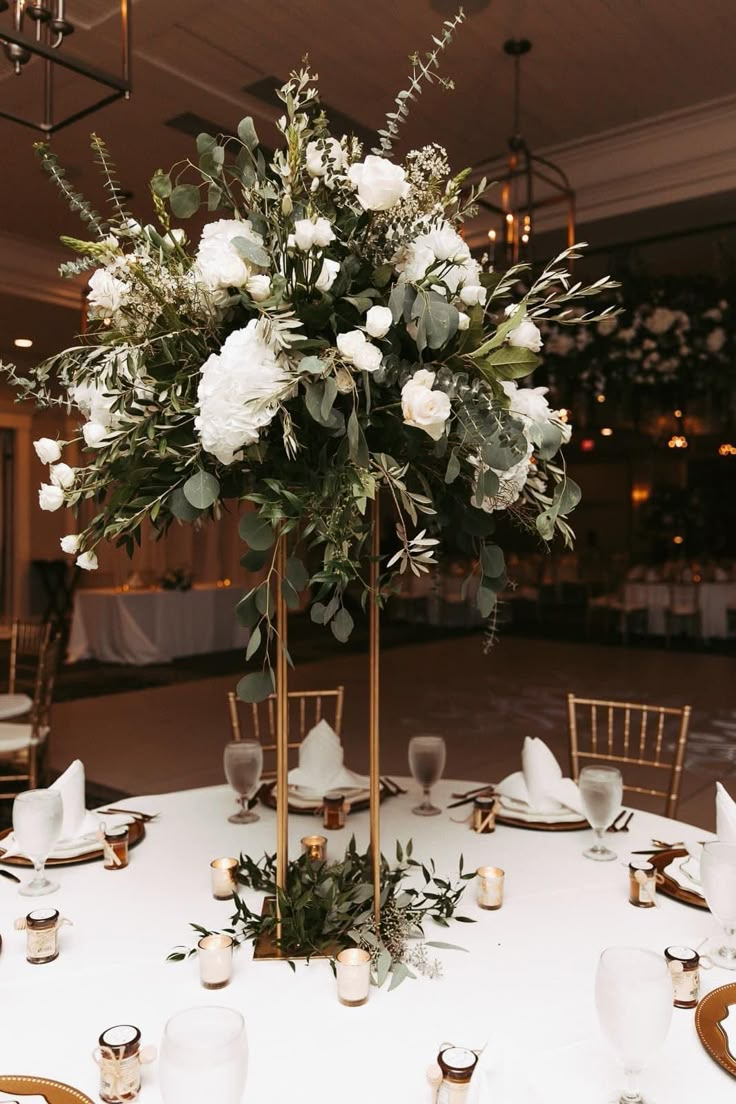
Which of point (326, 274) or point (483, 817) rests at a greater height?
point (326, 274)

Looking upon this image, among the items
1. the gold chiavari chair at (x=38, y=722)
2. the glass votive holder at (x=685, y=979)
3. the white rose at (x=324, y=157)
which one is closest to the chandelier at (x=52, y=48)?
the white rose at (x=324, y=157)

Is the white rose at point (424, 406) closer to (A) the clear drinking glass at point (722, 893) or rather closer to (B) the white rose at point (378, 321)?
(B) the white rose at point (378, 321)

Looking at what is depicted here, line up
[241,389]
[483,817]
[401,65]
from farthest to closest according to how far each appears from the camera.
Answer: [401,65], [483,817], [241,389]

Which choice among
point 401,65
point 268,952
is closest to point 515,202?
point 401,65

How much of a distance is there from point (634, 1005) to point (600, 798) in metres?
0.76

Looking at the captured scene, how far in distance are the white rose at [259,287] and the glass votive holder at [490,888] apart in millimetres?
925

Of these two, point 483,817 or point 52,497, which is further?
point 483,817

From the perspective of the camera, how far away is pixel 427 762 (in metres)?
1.89

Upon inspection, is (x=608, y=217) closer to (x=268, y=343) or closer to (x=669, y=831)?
(x=669, y=831)

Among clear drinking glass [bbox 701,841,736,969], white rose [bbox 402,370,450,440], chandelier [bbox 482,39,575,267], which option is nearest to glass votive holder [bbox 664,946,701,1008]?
clear drinking glass [bbox 701,841,736,969]

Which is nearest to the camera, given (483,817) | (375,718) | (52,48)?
(375,718)

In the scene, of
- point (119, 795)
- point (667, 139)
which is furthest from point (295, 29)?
point (119, 795)

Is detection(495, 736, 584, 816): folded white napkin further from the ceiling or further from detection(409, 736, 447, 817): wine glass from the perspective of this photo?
the ceiling

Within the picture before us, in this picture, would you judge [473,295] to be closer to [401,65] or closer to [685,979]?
[685,979]
